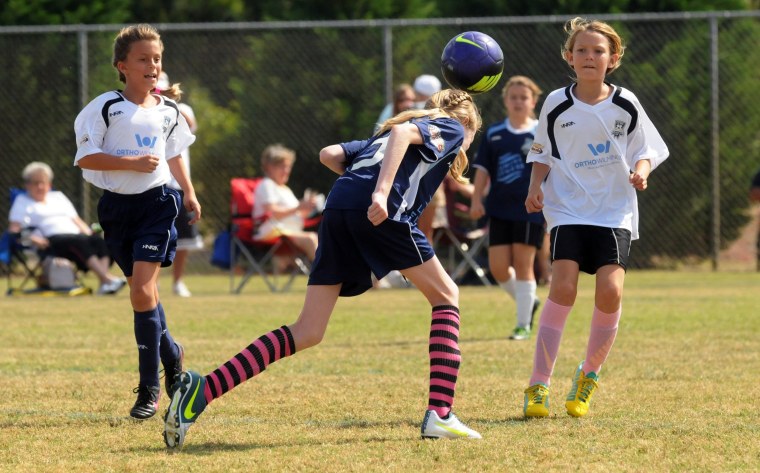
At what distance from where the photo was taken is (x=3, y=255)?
42.4ft

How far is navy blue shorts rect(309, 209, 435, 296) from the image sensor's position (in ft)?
16.3

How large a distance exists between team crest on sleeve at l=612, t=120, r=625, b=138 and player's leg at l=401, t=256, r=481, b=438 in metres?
1.13

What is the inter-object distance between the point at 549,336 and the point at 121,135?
210cm

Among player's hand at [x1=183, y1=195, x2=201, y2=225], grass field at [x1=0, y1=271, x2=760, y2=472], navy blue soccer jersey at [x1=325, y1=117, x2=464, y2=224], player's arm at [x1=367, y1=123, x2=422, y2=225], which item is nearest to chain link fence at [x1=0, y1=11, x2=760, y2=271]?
grass field at [x1=0, y1=271, x2=760, y2=472]

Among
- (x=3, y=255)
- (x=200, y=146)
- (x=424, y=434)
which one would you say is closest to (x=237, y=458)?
(x=424, y=434)

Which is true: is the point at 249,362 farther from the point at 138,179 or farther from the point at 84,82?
the point at 84,82

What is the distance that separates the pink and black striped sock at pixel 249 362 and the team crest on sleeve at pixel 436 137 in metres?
0.92

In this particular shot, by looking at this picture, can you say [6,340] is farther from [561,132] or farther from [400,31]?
[400,31]

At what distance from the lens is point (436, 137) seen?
16.5 ft

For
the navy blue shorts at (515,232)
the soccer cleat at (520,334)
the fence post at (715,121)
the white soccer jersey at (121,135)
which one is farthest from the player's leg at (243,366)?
the fence post at (715,121)

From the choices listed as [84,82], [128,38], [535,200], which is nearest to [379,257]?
[535,200]

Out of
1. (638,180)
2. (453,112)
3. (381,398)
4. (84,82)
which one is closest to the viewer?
(453,112)

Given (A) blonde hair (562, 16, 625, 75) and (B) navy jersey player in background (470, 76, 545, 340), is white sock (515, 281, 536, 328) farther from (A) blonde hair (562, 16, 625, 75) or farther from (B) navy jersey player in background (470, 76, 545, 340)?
(A) blonde hair (562, 16, 625, 75)

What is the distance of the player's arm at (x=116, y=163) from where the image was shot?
5.61 meters
